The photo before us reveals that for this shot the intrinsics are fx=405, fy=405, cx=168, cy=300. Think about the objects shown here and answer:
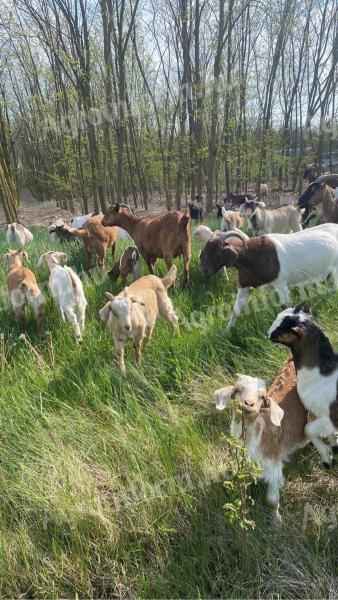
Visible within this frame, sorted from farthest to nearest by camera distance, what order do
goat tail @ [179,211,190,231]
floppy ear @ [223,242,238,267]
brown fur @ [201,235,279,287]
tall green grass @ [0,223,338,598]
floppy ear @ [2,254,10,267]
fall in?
floppy ear @ [2,254,10,267], goat tail @ [179,211,190,231], brown fur @ [201,235,279,287], floppy ear @ [223,242,238,267], tall green grass @ [0,223,338,598]

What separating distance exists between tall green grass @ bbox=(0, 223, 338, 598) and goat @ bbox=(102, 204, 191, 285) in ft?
7.67

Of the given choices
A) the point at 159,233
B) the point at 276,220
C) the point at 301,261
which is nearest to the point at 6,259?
the point at 159,233

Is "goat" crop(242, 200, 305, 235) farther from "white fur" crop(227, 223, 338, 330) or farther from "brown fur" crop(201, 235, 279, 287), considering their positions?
"brown fur" crop(201, 235, 279, 287)

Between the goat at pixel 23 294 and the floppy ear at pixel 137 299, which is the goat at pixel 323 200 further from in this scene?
the goat at pixel 23 294

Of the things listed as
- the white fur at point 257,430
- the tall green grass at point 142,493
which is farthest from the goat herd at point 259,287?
the tall green grass at point 142,493

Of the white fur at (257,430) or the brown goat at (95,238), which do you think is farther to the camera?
the brown goat at (95,238)

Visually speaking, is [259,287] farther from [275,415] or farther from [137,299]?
[275,415]

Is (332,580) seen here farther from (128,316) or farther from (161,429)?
(128,316)

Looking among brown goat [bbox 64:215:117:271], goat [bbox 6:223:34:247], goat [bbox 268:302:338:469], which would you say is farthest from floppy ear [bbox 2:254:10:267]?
goat [bbox 268:302:338:469]

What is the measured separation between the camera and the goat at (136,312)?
3.49 metres

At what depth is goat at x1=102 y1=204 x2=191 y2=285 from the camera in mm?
5828

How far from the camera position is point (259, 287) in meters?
4.60

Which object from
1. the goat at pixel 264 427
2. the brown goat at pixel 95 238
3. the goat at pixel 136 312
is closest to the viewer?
the goat at pixel 264 427

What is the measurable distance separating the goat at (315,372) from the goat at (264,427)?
0.13 m
